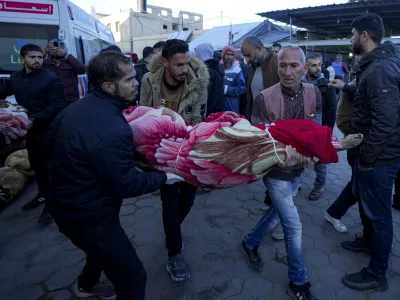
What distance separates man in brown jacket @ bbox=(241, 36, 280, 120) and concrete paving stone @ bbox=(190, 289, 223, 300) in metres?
2.57

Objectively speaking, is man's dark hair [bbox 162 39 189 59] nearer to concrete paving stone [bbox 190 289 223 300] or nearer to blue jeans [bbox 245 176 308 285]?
blue jeans [bbox 245 176 308 285]

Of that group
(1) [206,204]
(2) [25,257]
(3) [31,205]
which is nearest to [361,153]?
(1) [206,204]

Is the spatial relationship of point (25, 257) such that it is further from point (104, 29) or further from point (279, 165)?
point (104, 29)

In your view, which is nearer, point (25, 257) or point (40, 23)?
point (25, 257)

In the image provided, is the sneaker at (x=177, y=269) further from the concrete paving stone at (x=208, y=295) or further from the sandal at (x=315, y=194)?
the sandal at (x=315, y=194)

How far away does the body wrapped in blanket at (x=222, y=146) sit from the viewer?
1.59 meters

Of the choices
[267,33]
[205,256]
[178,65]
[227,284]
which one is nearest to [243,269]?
[227,284]

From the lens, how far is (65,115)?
1453mm

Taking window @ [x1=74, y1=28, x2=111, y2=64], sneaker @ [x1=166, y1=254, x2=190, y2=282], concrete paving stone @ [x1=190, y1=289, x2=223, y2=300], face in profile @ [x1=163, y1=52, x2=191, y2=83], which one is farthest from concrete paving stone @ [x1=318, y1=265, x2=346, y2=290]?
window @ [x1=74, y1=28, x2=111, y2=64]

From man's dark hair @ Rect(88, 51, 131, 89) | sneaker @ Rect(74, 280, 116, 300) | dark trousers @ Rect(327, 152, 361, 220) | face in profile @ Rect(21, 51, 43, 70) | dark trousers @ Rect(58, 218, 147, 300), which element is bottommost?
sneaker @ Rect(74, 280, 116, 300)

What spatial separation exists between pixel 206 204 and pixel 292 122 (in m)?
2.28

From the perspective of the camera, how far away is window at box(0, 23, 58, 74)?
5.07 m

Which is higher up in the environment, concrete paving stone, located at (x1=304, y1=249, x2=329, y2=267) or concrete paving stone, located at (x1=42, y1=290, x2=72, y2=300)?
concrete paving stone, located at (x1=304, y1=249, x2=329, y2=267)

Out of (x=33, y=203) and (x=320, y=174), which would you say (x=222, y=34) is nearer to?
(x=320, y=174)
